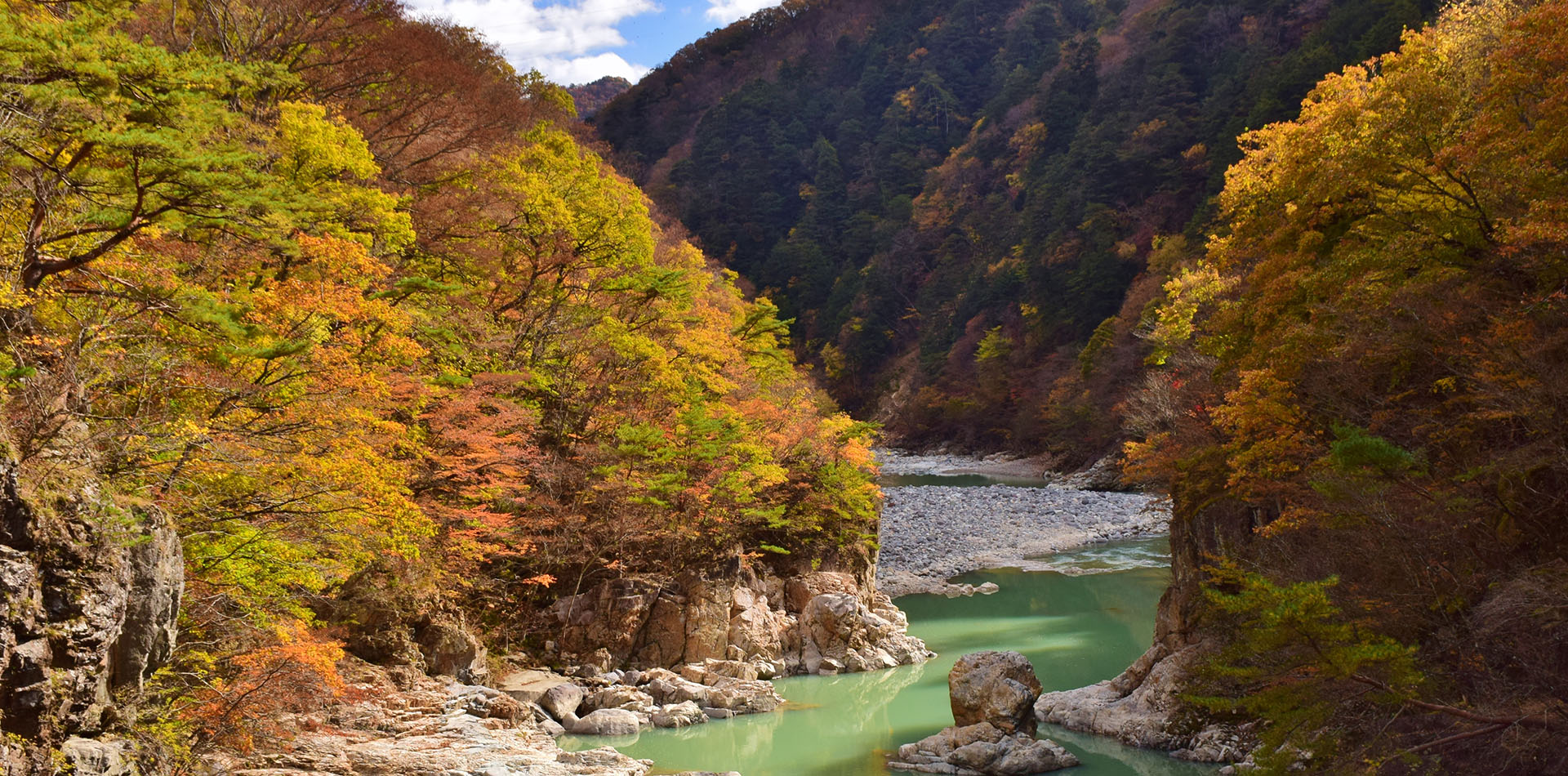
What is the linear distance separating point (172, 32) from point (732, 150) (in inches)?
2537

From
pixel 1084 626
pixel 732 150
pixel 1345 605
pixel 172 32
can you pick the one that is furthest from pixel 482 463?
pixel 732 150

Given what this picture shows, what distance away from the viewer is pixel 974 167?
66062mm

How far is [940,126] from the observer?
243 ft

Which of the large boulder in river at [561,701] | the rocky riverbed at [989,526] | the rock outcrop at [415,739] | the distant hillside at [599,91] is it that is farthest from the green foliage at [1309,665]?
the distant hillside at [599,91]

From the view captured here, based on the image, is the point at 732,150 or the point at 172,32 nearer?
the point at 172,32

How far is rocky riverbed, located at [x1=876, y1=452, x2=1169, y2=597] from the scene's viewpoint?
28.1 meters

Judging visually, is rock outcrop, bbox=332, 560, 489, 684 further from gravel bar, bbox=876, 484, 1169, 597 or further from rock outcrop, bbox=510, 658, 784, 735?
gravel bar, bbox=876, 484, 1169, 597

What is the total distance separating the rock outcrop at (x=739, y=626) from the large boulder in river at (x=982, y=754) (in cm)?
487

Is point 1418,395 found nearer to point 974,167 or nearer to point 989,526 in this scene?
point 989,526

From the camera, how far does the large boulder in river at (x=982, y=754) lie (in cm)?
1239

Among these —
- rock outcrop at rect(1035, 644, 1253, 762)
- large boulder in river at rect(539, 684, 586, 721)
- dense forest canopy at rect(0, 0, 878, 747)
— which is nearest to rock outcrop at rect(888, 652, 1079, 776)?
rock outcrop at rect(1035, 644, 1253, 762)

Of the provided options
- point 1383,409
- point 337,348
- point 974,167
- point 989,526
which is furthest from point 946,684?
point 974,167

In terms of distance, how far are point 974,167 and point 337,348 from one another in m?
60.7

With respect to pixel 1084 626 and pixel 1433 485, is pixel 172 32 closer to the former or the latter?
pixel 1433 485
